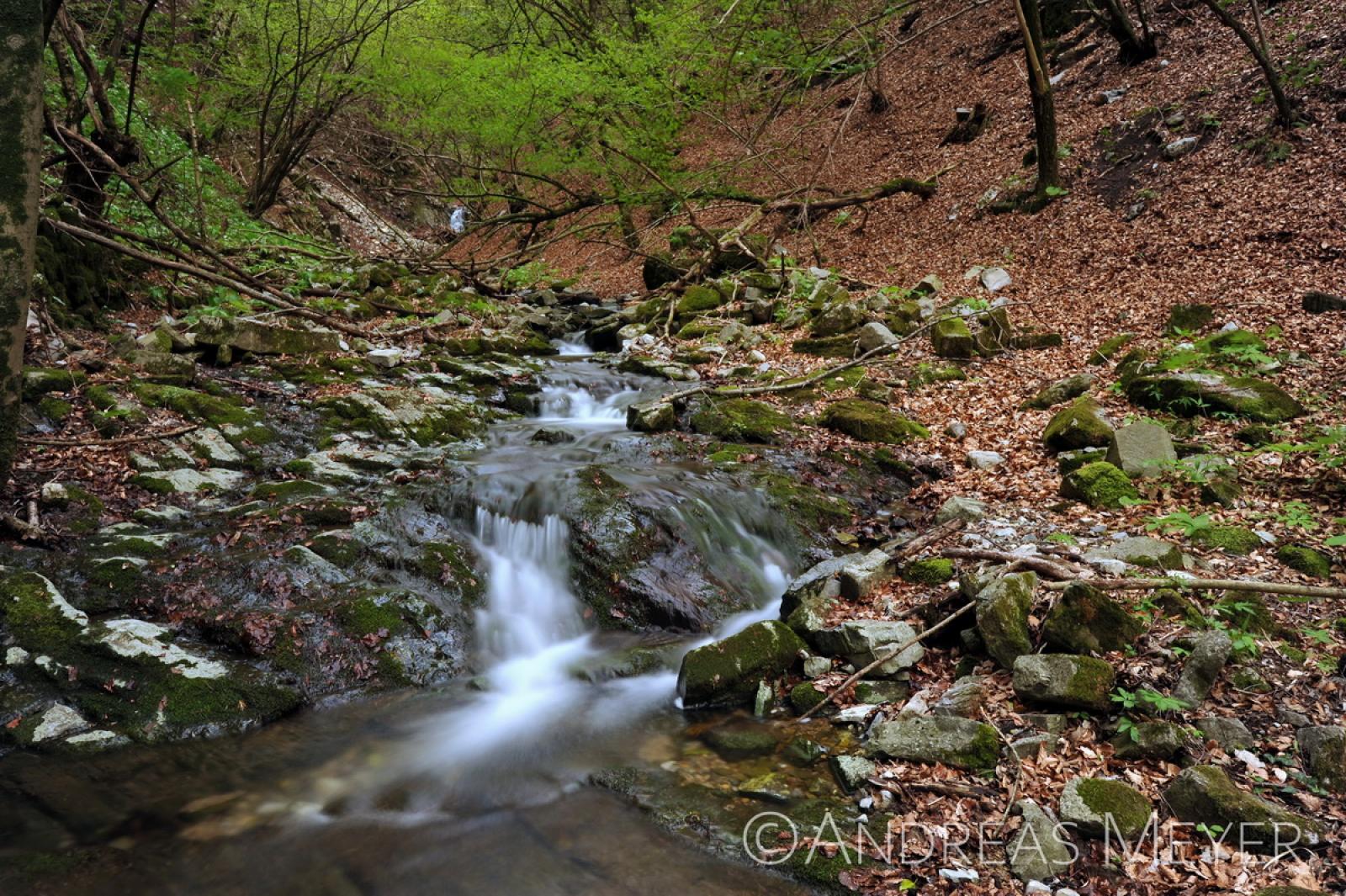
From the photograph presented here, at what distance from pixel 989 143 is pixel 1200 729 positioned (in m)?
14.2

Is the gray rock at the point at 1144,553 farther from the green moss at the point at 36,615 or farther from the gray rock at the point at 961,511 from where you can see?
the green moss at the point at 36,615

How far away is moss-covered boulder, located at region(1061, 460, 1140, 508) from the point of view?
17.8 feet

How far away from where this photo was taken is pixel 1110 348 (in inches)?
321

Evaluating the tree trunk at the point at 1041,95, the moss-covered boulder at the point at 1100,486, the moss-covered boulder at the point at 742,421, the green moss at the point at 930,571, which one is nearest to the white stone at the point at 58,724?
the green moss at the point at 930,571

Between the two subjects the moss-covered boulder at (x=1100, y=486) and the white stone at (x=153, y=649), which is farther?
the moss-covered boulder at (x=1100, y=486)

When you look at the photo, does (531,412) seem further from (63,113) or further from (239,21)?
(239,21)

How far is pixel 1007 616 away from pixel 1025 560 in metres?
0.61

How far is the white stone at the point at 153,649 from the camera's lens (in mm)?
3943

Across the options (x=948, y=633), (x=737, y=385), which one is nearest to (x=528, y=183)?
(x=737, y=385)

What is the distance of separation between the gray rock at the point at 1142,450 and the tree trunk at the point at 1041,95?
7046 mm

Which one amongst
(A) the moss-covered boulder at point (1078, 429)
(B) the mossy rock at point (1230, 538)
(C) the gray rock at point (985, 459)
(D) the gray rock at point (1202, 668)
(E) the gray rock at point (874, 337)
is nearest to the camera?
(D) the gray rock at point (1202, 668)

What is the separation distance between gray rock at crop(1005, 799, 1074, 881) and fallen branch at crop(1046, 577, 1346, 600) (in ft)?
4.41

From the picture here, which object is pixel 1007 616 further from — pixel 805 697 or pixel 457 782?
pixel 457 782

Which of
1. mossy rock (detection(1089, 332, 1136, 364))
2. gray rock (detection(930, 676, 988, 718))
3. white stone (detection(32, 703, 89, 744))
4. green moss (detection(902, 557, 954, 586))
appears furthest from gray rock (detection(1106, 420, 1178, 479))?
white stone (detection(32, 703, 89, 744))
